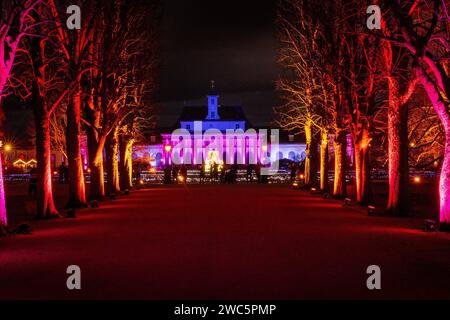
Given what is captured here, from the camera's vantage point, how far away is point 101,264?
48.8 ft

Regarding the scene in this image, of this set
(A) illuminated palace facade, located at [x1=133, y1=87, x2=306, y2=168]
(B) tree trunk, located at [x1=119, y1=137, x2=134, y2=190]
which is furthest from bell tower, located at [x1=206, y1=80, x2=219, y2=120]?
(B) tree trunk, located at [x1=119, y1=137, x2=134, y2=190]

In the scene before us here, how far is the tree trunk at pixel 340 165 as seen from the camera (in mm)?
40719

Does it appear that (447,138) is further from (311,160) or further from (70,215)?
(311,160)

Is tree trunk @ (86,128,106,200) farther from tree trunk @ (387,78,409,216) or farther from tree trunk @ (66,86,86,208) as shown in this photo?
tree trunk @ (387,78,409,216)

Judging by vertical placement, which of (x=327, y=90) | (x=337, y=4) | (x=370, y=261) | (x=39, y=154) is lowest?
(x=370, y=261)

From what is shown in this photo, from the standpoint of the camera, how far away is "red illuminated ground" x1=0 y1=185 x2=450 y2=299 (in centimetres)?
1180

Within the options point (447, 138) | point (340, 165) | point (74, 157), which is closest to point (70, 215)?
point (74, 157)

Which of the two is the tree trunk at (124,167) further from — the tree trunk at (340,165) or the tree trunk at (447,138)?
the tree trunk at (447,138)

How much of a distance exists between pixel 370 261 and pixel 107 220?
1340 centimetres

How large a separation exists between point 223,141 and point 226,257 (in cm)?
14262

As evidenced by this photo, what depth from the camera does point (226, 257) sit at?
15.6 meters

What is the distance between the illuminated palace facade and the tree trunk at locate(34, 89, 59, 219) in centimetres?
11054
